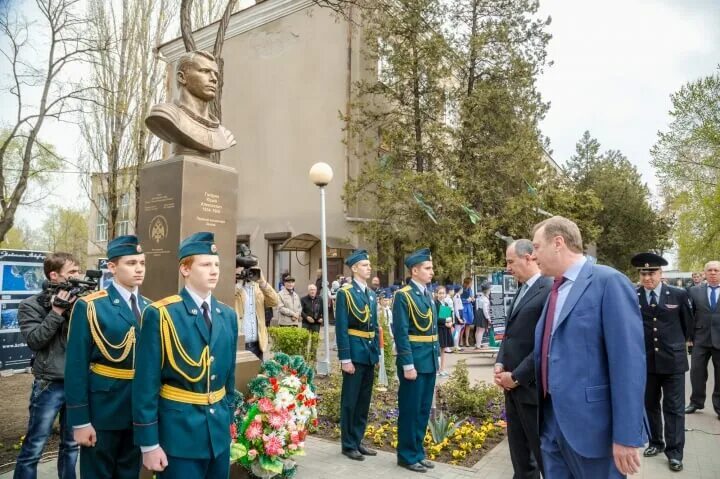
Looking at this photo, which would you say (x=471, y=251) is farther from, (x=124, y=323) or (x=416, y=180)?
(x=124, y=323)

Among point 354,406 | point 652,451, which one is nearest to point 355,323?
point 354,406

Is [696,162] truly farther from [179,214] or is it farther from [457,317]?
[179,214]

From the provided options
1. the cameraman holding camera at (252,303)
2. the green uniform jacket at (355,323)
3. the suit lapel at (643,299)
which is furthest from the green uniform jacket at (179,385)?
the suit lapel at (643,299)

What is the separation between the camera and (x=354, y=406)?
567 cm

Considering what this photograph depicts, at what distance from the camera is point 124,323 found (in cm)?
357

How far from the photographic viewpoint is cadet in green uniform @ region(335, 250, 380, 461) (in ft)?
18.6

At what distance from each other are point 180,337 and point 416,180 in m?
16.7

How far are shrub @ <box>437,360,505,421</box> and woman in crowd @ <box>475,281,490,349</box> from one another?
715 cm

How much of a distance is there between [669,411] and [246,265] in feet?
16.5

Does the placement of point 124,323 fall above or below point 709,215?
below

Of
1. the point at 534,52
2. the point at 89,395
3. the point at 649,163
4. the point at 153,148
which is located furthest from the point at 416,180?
the point at 89,395

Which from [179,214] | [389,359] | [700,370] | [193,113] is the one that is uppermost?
[193,113]

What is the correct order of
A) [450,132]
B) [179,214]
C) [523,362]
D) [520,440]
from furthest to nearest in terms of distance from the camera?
[450,132]
[179,214]
[520,440]
[523,362]

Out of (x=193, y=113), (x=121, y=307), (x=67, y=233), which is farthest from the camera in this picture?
(x=67, y=233)
